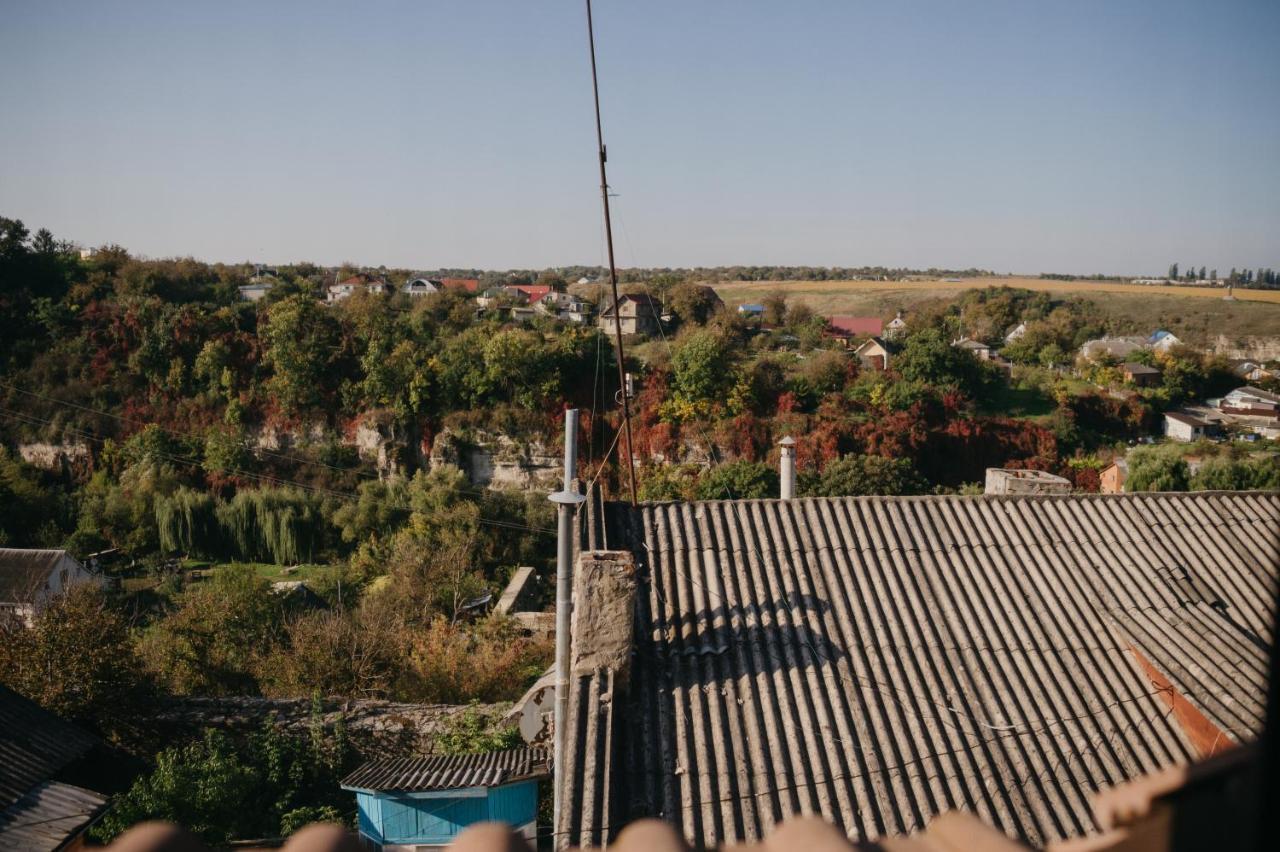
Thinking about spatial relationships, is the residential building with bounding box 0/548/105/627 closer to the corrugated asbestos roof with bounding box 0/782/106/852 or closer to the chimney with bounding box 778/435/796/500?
the corrugated asbestos roof with bounding box 0/782/106/852

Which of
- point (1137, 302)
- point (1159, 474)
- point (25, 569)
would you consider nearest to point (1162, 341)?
point (1137, 302)

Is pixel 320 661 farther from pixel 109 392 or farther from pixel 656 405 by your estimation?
pixel 109 392

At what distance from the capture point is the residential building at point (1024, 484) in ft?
30.4

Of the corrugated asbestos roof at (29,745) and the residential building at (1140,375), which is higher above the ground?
the corrugated asbestos roof at (29,745)

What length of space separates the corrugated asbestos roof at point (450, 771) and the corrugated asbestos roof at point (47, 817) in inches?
94.7

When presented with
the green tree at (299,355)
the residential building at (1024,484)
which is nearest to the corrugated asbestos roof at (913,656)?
the residential building at (1024,484)

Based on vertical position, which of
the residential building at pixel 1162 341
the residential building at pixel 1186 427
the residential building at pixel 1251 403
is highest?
the residential building at pixel 1162 341

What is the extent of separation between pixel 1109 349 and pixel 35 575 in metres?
40.0

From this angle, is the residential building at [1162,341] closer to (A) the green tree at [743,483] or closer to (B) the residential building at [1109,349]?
(B) the residential building at [1109,349]

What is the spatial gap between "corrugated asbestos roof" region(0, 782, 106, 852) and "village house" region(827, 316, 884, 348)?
111 ft

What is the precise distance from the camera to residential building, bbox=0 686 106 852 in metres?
6.71

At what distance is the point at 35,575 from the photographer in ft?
63.7

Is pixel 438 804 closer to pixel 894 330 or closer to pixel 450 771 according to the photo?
pixel 450 771

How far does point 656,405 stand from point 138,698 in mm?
20958
